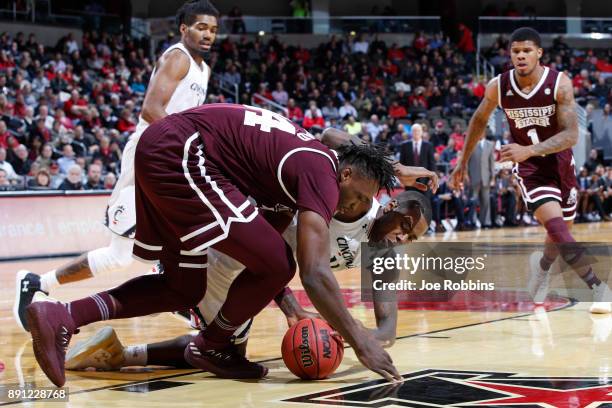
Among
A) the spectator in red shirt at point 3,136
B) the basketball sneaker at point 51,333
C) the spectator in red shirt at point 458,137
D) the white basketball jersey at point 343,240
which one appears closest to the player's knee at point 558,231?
the white basketball jersey at point 343,240

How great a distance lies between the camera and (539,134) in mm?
7000

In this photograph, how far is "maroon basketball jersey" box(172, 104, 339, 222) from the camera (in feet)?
12.8

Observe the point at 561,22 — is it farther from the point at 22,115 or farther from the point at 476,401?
the point at 476,401

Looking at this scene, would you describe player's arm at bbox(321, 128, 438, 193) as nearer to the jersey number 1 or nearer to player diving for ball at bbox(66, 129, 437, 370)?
player diving for ball at bbox(66, 129, 437, 370)

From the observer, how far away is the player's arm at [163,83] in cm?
568

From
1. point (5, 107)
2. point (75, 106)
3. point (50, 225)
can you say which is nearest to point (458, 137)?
point (75, 106)

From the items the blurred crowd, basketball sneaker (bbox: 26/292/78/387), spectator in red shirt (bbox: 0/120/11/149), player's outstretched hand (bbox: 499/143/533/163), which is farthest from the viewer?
the blurred crowd

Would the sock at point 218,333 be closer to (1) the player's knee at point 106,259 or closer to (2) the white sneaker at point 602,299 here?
(1) the player's knee at point 106,259

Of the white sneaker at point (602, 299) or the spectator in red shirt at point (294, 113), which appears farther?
the spectator in red shirt at point (294, 113)

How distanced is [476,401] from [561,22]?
83.1ft

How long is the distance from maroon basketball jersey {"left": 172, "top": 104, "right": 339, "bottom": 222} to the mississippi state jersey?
25.2 inches

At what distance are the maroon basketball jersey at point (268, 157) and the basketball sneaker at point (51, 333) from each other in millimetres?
933

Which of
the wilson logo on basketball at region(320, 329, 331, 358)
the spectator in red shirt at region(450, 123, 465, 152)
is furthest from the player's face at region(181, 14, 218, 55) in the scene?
the spectator in red shirt at region(450, 123, 465, 152)

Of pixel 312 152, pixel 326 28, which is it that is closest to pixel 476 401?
pixel 312 152
